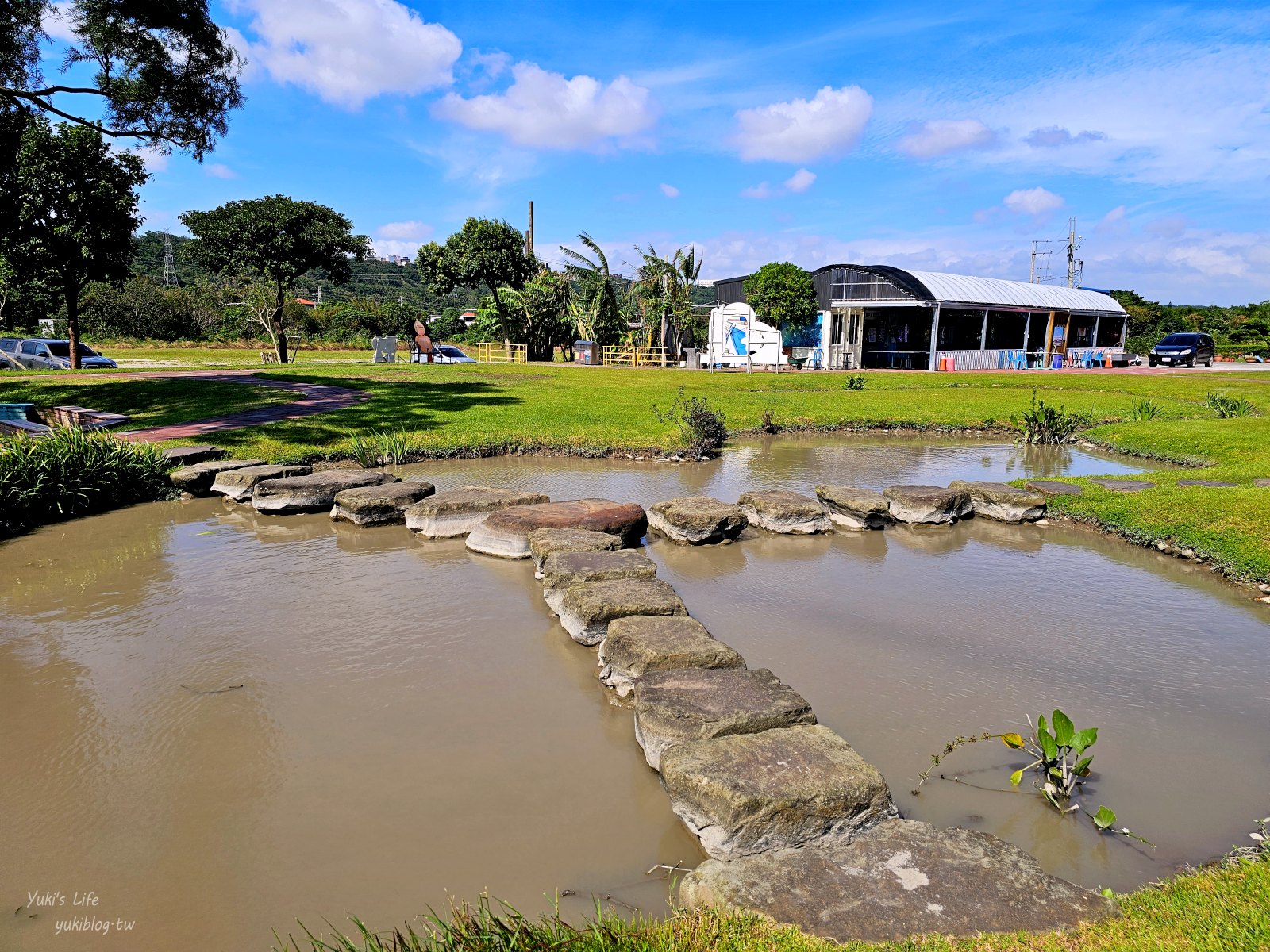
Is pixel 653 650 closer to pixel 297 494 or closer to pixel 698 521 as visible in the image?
pixel 698 521

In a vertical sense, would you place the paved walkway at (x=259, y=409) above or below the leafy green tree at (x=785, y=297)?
below

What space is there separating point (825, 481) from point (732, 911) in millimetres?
8970

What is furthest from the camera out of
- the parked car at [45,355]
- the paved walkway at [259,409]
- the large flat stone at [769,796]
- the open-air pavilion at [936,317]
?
the open-air pavilion at [936,317]

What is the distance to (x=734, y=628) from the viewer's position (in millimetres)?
5422

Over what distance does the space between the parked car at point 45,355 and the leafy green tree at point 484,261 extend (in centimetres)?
1767

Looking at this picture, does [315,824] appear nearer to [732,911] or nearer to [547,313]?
[732,911]

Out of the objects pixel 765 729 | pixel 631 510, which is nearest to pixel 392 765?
pixel 765 729

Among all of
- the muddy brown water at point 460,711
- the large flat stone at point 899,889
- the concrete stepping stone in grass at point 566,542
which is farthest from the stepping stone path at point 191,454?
the large flat stone at point 899,889

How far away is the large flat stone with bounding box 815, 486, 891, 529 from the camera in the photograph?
8.21m

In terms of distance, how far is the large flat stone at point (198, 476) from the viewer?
9.34 m

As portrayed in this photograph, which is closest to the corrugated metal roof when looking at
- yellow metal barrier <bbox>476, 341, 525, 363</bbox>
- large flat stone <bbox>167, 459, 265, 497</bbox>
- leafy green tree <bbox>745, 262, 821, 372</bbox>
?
leafy green tree <bbox>745, 262, 821, 372</bbox>

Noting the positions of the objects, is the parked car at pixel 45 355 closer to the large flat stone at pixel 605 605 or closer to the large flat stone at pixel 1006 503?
the large flat stone at pixel 605 605

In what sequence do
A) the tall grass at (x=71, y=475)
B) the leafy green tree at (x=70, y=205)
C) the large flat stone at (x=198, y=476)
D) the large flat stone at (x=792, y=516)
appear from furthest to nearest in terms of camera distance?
the leafy green tree at (x=70, y=205), the large flat stone at (x=198, y=476), the large flat stone at (x=792, y=516), the tall grass at (x=71, y=475)

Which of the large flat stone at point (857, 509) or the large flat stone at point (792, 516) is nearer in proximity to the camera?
the large flat stone at point (792, 516)
